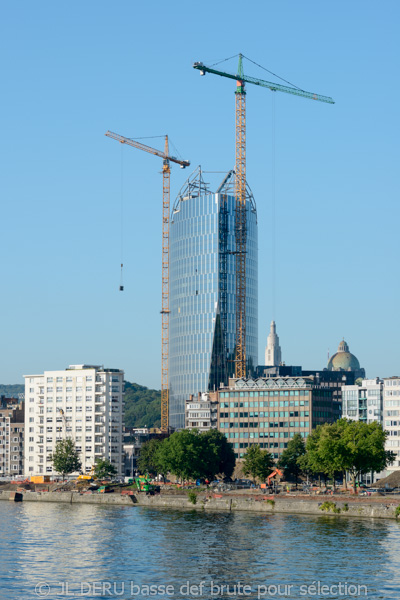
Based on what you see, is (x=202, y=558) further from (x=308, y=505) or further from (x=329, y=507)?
(x=308, y=505)

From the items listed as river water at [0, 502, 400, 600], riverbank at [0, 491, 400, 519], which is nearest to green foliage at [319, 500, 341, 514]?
riverbank at [0, 491, 400, 519]

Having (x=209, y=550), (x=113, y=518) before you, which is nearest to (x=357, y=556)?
(x=209, y=550)

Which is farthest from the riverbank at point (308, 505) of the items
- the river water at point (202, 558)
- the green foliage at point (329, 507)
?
the river water at point (202, 558)

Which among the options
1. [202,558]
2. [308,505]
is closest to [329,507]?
[308,505]

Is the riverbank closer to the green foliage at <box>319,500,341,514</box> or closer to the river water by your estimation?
the green foliage at <box>319,500,341,514</box>

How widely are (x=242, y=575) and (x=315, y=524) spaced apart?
5290 centimetres

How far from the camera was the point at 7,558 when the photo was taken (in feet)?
401

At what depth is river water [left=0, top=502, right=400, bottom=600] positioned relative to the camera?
327ft

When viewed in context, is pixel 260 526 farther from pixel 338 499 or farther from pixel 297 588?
pixel 297 588

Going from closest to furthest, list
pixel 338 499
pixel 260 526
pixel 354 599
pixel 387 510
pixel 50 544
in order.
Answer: pixel 354 599 → pixel 50 544 → pixel 260 526 → pixel 387 510 → pixel 338 499

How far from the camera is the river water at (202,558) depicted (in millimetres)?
99688

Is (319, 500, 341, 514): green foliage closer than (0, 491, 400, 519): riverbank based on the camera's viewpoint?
No

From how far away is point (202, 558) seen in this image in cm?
11950

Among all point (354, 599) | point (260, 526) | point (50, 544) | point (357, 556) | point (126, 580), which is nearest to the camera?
point (354, 599)
